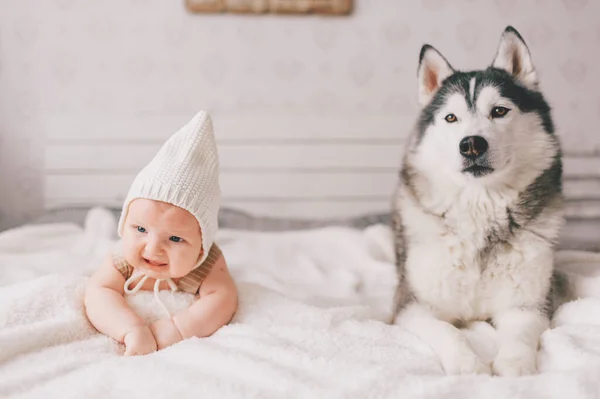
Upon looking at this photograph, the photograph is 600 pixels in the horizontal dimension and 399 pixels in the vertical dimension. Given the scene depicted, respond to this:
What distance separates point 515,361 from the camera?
1067mm

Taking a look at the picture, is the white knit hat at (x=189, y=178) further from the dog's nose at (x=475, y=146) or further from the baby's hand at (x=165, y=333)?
the dog's nose at (x=475, y=146)

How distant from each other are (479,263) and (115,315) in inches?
33.2

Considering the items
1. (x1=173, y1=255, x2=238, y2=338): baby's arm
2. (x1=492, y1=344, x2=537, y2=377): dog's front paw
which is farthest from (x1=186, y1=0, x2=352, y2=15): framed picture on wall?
(x1=492, y1=344, x2=537, y2=377): dog's front paw

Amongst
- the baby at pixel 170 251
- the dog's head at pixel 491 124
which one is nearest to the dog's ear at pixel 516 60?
the dog's head at pixel 491 124

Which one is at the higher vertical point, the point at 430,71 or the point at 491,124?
the point at 430,71

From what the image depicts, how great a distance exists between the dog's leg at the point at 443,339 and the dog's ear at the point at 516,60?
2.13ft

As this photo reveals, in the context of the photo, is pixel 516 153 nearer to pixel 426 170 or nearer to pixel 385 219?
pixel 426 170

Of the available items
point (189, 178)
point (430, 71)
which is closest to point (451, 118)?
point (430, 71)

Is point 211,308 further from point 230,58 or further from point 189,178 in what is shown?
point 230,58

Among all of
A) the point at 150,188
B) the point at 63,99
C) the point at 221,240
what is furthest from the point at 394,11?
the point at 150,188

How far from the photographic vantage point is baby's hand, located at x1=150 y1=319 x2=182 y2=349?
1156mm

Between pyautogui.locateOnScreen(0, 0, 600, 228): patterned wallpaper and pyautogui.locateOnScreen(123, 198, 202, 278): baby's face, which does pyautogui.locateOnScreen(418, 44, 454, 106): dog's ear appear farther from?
pyautogui.locateOnScreen(0, 0, 600, 228): patterned wallpaper

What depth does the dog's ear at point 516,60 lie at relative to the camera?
138 cm

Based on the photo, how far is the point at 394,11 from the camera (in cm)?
254
